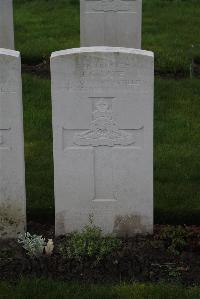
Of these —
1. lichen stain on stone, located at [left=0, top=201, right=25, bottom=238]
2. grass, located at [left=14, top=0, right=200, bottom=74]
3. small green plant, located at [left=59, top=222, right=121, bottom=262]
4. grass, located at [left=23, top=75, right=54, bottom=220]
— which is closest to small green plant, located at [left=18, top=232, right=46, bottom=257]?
small green plant, located at [left=59, top=222, right=121, bottom=262]

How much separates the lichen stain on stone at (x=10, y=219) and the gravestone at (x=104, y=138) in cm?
31

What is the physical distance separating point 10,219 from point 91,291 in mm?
1175

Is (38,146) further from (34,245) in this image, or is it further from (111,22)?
(111,22)

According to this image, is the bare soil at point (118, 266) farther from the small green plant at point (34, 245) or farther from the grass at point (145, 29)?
the grass at point (145, 29)

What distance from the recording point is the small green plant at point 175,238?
5.71 m

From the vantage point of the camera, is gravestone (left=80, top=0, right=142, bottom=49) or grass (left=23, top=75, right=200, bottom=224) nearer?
grass (left=23, top=75, right=200, bottom=224)

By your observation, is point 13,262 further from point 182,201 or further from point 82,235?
point 182,201

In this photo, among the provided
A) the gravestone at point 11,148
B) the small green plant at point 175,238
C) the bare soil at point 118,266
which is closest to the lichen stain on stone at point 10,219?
the gravestone at point 11,148

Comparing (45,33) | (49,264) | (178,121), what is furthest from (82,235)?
(45,33)


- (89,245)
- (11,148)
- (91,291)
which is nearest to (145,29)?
(11,148)

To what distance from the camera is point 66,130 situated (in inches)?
226

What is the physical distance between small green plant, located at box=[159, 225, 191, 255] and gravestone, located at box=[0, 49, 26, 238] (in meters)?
1.18

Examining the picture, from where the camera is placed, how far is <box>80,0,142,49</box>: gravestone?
1067 cm

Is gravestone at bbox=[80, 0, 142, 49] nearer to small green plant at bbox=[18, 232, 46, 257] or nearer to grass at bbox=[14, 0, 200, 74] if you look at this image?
grass at bbox=[14, 0, 200, 74]
